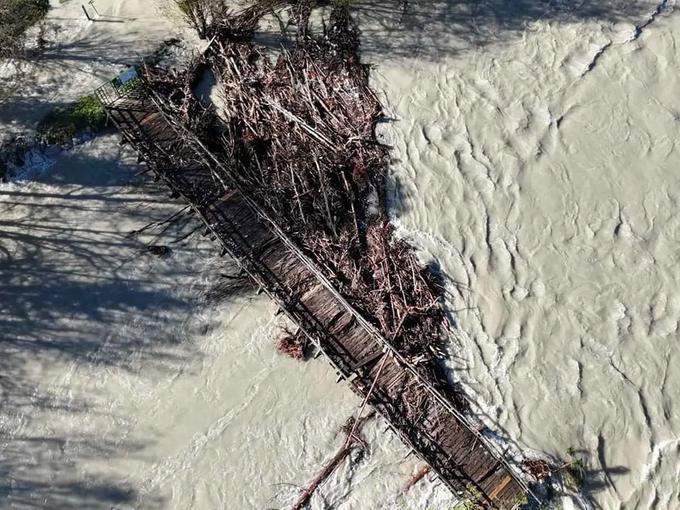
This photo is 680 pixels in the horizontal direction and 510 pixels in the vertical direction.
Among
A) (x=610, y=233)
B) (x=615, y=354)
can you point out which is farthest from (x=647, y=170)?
(x=615, y=354)

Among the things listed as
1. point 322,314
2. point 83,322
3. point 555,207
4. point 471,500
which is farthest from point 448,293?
point 83,322

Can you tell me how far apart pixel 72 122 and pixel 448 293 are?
726 cm

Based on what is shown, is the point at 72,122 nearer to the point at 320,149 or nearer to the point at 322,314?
the point at 320,149

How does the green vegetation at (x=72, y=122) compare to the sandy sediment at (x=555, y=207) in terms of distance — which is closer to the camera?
the sandy sediment at (x=555, y=207)

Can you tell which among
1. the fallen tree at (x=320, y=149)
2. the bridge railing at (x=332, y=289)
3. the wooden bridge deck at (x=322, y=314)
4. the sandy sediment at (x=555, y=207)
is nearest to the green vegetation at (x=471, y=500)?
the wooden bridge deck at (x=322, y=314)

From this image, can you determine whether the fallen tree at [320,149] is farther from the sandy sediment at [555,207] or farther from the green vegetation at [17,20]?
the green vegetation at [17,20]

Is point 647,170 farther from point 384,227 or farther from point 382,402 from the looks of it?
point 382,402

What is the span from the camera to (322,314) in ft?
31.4

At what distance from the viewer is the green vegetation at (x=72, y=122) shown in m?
11.1

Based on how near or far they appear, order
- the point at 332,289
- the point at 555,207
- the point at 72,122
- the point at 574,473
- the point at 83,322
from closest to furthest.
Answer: the point at 574,473, the point at 332,289, the point at 83,322, the point at 555,207, the point at 72,122

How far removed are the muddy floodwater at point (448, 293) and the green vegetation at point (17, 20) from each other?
60 centimetres

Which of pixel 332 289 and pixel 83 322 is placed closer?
pixel 332 289

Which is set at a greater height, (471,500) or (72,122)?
(72,122)

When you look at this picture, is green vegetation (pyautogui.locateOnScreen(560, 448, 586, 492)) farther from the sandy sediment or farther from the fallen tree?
the fallen tree
